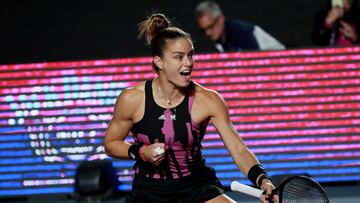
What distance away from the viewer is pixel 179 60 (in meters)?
4.54

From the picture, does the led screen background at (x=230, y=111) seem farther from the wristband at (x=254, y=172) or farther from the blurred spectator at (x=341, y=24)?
the wristband at (x=254, y=172)

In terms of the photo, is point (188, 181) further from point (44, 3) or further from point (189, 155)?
point (44, 3)

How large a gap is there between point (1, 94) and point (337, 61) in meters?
2.89

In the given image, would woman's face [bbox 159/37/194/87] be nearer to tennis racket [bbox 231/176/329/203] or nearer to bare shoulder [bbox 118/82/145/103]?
bare shoulder [bbox 118/82/145/103]

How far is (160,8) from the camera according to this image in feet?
25.7

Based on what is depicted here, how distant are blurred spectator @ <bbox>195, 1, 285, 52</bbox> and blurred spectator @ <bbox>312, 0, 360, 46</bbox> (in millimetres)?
438

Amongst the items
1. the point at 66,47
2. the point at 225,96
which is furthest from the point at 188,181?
the point at 66,47

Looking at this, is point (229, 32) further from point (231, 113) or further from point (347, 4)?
point (347, 4)

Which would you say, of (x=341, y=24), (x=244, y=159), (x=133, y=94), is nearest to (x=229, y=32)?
(x=341, y=24)

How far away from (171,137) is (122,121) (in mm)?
310

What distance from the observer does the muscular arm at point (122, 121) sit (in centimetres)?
468

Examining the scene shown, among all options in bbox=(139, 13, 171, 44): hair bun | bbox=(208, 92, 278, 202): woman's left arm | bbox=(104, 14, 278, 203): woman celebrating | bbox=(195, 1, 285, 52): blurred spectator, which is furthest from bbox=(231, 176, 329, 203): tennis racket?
bbox=(195, 1, 285, 52): blurred spectator

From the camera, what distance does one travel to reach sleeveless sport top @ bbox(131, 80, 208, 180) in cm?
462

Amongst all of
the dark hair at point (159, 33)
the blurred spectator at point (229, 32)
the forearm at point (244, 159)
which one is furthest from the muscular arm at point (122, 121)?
the blurred spectator at point (229, 32)
